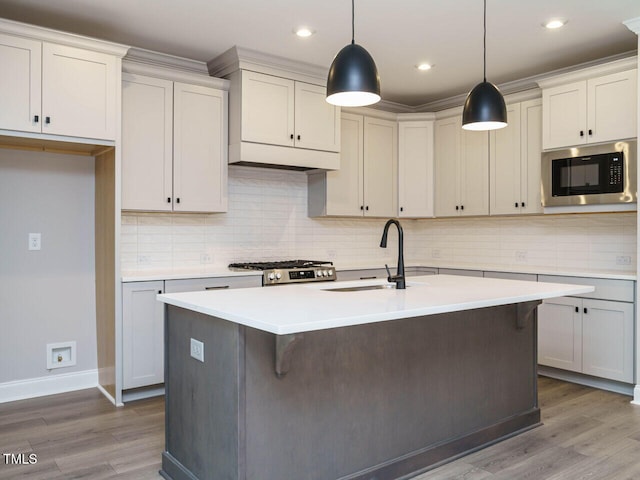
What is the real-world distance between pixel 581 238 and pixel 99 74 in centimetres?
407

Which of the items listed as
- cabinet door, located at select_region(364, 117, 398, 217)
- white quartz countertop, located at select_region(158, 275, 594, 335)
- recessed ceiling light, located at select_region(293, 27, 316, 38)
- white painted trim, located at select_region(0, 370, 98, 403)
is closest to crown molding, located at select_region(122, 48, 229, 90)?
recessed ceiling light, located at select_region(293, 27, 316, 38)

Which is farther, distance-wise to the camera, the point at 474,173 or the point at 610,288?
the point at 474,173

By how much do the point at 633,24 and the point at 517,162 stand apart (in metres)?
1.45

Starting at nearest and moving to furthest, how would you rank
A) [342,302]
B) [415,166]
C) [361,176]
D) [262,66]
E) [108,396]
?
[342,302] → [108,396] → [262,66] → [361,176] → [415,166]

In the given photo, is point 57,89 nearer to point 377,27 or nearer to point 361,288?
point 377,27

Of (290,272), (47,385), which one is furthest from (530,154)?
(47,385)

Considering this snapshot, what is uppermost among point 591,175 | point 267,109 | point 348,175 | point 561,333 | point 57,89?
point 267,109

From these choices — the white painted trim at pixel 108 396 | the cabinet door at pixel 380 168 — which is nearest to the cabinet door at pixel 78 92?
the white painted trim at pixel 108 396

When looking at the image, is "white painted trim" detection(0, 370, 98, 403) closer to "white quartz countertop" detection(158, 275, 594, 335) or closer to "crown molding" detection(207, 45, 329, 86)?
"white quartz countertop" detection(158, 275, 594, 335)

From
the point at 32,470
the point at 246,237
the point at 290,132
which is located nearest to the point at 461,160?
the point at 290,132

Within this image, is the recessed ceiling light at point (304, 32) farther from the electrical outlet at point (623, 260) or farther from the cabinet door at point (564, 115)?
the electrical outlet at point (623, 260)

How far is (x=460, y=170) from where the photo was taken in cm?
528

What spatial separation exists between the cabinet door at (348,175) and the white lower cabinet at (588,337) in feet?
6.49

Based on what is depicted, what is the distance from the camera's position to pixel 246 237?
4.84m
